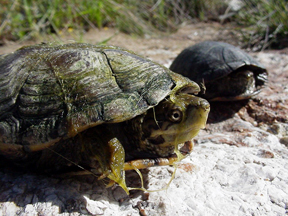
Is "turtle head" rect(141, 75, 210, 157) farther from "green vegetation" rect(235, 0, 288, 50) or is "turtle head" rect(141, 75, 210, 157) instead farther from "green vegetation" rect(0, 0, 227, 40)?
"green vegetation" rect(0, 0, 227, 40)

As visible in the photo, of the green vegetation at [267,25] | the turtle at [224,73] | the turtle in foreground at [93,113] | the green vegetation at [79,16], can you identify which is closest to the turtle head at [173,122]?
the turtle in foreground at [93,113]

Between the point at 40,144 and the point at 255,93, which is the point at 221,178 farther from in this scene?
the point at 255,93

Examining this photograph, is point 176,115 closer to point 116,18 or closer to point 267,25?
point 267,25

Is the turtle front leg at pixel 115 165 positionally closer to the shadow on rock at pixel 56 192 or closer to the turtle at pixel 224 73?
the shadow on rock at pixel 56 192

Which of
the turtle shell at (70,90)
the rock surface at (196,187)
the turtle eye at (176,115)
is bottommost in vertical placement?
the rock surface at (196,187)

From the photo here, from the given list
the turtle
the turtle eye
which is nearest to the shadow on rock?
the turtle eye
